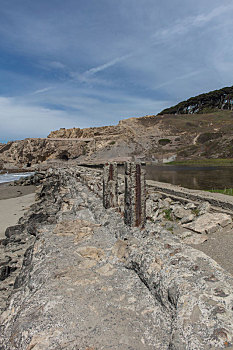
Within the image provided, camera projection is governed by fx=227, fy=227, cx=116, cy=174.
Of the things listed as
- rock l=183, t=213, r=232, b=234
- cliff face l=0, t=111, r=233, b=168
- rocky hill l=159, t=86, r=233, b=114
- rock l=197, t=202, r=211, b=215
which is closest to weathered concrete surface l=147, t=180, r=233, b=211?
rock l=197, t=202, r=211, b=215

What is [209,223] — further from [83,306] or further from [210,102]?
[210,102]

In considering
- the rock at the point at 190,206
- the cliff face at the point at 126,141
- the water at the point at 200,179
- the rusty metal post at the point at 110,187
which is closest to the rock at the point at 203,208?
the rock at the point at 190,206

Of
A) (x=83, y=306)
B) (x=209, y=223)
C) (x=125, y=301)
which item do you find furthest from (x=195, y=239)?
(x=83, y=306)

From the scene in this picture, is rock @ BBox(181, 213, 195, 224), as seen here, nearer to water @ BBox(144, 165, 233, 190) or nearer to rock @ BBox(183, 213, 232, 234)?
rock @ BBox(183, 213, 232, 234)

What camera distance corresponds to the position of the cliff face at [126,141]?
5569 cm

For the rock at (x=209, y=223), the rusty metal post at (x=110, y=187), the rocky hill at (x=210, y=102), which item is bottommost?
the rock at (x=209, y=223)

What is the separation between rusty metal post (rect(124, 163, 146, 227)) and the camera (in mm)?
5090

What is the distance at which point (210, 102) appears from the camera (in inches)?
3440

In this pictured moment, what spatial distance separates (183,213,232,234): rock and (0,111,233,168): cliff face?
45.5 metres

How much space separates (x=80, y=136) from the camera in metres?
69.6

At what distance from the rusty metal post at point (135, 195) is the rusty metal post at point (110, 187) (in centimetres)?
188

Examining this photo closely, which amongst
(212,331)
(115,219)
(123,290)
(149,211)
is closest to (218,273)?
(212,331)

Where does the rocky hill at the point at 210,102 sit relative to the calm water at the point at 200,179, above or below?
above

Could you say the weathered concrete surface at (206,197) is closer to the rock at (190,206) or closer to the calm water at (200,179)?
the rock at (190,206)
